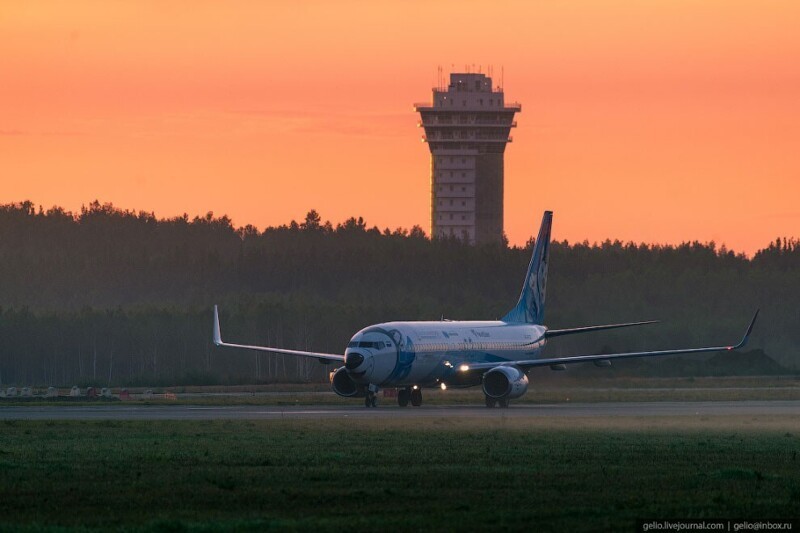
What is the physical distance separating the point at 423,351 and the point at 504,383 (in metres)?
3.96

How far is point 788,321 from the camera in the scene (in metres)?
160

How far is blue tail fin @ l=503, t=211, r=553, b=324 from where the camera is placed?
269 feet

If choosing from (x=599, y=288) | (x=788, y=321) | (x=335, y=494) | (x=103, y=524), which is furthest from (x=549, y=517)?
(x=599, y=288)

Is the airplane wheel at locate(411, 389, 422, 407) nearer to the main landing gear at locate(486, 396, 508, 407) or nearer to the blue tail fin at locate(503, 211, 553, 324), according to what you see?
the main landing gear at locate(486, 396, 508, 407)

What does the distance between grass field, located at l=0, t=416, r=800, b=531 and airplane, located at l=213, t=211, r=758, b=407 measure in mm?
19820

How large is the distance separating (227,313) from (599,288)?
42185 millimetres

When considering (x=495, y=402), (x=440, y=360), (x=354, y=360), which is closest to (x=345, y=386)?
(x=354, y=360)

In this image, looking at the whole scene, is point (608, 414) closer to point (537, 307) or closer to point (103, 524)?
point (537, 307)

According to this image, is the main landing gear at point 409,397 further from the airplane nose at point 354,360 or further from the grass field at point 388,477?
the grass field at point 388,477

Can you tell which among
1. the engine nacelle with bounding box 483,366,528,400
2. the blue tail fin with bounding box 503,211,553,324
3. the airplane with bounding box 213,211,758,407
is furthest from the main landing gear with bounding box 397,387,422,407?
the blue tail fin with bounding box 503,211,553,324

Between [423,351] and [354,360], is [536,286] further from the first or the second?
[354,360]

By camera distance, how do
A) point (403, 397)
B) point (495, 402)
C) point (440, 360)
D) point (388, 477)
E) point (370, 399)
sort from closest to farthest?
point (388, 477) < point (370, 399) < point (495, 402) < point (403, 397) < point (440, 360)

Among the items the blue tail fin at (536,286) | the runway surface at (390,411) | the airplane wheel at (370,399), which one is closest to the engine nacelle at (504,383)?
the runway surface at (390,411)

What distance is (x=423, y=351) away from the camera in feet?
234
